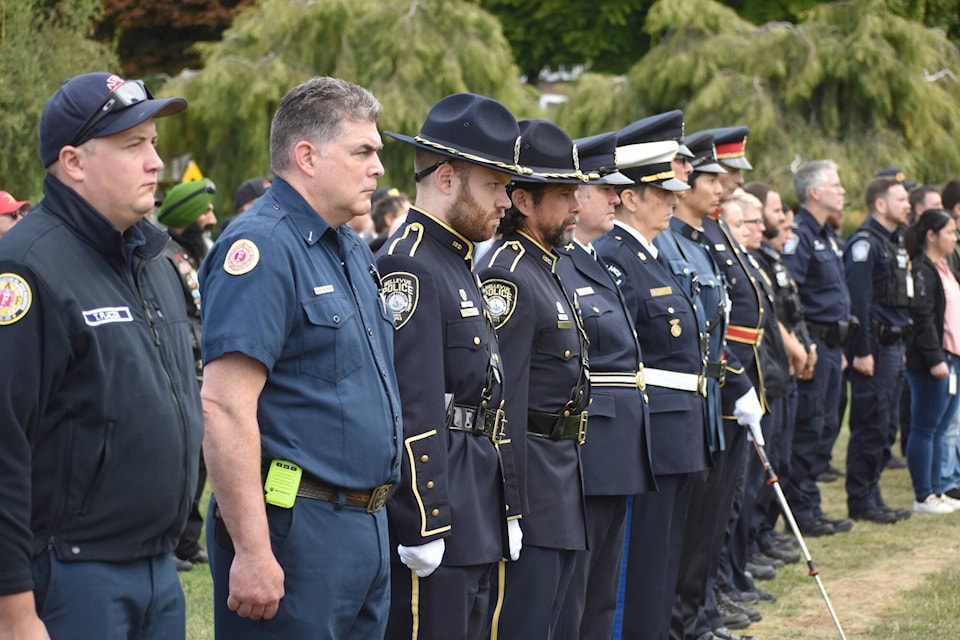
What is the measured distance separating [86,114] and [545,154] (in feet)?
7.09

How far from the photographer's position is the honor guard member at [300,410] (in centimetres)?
331

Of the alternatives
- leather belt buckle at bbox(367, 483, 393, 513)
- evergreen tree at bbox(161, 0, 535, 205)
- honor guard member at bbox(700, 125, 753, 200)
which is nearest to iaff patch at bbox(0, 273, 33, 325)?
leather belt buckle at bbox(367, 483, 393, 513)

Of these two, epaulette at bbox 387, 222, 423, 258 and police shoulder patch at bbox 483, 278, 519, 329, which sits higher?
epaulette at bbox 387, 222, 423, 258

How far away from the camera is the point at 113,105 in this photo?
307cm

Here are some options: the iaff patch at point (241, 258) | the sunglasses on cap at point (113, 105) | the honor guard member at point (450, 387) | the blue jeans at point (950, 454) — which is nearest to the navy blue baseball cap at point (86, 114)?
the sunglasses on cap at point (113, 105)

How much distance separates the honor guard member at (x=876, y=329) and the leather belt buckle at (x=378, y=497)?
7.47 m

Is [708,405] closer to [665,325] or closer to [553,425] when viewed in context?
[665,325]

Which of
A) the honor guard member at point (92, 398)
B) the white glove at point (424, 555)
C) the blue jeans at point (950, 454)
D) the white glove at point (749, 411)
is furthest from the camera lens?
the blue jeans at point (950, 454)

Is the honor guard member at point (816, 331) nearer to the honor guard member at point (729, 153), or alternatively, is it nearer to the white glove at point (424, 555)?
the honor guard member at point (729, 153)

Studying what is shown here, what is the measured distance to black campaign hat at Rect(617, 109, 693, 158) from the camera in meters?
6.34

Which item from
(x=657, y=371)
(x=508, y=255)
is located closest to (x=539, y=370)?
(x=508, y=255)

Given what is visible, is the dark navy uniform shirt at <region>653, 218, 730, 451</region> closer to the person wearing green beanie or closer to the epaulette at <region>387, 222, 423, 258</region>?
the epaulette at <region>387, 222, 423, 258</region>

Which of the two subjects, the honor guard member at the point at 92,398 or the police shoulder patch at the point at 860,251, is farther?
the police shoulder patch at the point at 860,251

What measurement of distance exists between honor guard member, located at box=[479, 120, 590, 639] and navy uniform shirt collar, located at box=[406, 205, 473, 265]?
14.8 inches
